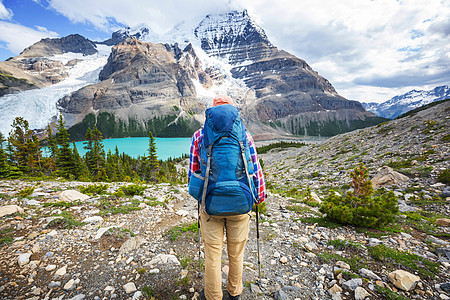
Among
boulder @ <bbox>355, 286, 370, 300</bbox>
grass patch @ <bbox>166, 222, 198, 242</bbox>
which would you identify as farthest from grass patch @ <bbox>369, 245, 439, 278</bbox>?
grass patch @ <bbox>166, 222, 198, 242</bbox>

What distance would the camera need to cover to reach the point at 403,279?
342 cm

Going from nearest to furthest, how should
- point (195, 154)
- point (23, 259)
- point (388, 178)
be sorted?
point (195, 154), point (23, 259), point (388, 178)

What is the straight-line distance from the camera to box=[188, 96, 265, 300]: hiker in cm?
278

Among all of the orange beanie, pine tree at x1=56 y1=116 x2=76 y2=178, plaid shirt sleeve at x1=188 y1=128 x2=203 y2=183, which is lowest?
pine tree at x1=56 y1=116 x2=76 y2=178

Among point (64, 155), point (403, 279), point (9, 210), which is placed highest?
point (9, 210)

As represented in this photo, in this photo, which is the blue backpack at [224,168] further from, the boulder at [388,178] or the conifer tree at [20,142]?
the conifer tree at [20,142]

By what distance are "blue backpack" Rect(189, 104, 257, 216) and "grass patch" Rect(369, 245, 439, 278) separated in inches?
140

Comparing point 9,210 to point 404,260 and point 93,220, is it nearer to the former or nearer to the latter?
point 93,220

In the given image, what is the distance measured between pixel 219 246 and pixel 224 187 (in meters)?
1.13

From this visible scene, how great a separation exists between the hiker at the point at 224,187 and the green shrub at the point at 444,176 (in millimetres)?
11504

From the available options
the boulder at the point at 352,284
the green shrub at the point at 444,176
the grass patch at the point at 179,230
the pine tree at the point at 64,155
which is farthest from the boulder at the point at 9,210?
the pine tree at the point at 64,155

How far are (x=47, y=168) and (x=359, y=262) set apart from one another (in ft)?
137

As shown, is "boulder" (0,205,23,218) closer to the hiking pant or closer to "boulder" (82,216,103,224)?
"boulder" (82,216,103,224)

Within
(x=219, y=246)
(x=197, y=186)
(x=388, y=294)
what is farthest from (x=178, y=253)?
(x=388, y=294)
